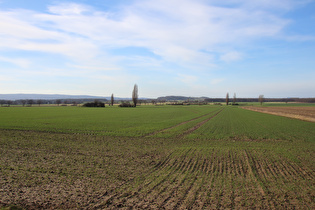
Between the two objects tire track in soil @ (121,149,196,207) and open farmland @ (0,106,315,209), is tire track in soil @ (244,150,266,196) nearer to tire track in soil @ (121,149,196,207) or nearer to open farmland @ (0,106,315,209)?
open farmland @ (0,106,315,209)

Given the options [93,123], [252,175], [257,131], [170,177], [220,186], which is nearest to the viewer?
[220,186]

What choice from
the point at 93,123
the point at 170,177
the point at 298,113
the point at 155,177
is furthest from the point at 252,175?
the point at 298,113

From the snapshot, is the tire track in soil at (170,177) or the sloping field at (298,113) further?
the sloping field at (298,113)

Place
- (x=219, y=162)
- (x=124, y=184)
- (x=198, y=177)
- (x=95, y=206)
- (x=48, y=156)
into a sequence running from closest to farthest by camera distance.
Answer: (x=95, y=206)
(x=124, y=184)
(x=198, y=177)
(x=219, y=162)
(x=48, y=156)

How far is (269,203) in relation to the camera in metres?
7.54

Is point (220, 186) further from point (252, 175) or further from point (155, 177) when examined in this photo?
point (155, 177)

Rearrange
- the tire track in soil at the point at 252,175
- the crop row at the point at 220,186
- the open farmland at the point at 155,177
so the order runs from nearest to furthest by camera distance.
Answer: the crop row at the point at 220,186 < the open farmland at the point at 155,177 < the tire track in soil at the point at 252,175

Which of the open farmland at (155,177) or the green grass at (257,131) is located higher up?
the open farmland at (155,177)

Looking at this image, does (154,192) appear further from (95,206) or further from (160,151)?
(160,151)

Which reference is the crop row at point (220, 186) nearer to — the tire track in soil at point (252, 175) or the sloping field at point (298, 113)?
the tire track in soil at point (252, 175)

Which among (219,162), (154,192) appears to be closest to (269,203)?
(154,192)

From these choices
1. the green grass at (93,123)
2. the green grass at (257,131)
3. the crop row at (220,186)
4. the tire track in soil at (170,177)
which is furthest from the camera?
the green grass at (93,123)

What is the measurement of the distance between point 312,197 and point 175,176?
17.5ft

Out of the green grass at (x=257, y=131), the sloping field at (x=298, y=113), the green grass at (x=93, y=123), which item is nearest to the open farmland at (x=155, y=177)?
the green grass at (x=257, y=131)
